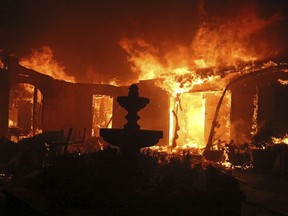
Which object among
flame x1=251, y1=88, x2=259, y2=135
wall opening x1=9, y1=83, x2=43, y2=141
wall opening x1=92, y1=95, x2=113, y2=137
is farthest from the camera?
wall opening x1=9, y1=83, x2=43, y2=141

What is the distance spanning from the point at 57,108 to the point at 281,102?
14882 millimetres

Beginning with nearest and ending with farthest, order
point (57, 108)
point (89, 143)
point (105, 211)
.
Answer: point (105, 211)
point (89, 143)
point (57, 108)

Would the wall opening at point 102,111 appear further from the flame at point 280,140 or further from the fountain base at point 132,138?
the fountain base at point 132,138

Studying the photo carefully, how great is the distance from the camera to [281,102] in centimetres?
1344

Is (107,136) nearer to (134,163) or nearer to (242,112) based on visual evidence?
(134,163)

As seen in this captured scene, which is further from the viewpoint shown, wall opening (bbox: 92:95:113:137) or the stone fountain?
wall opening (bbox: 92:95:113:137)

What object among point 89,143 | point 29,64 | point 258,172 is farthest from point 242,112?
point 29,64

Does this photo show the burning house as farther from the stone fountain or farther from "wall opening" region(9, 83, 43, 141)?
the stone fountain

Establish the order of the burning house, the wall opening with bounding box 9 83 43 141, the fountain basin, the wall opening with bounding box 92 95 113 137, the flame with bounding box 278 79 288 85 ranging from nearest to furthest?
the fountain basin < the flame with bounding box 278 79 288 85 < the burning house < the wall opening with bounding box 92 95 113 137 < the wall opening with bounding box 9 83 43 141

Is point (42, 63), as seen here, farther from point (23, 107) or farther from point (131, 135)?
point (131, 135)

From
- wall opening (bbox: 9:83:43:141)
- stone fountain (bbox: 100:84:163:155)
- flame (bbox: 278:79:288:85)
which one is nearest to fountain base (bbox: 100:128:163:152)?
stone fountain (bbox: 100:84:163:155)

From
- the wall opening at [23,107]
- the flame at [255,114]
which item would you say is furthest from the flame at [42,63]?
the flame at [255,114]

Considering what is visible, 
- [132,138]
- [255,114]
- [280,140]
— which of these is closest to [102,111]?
[255,114]

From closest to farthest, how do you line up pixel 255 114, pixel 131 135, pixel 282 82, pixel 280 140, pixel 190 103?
1. pixel 131 135
2. pixel 280 140
3. pixel 282 82
4. pixel 255 114
5. pixel 190 103
